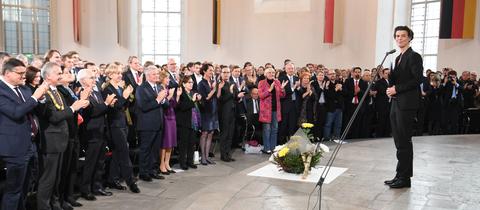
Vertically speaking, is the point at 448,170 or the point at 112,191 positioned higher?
the point at 448,170

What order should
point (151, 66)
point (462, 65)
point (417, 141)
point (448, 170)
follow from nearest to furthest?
point (448, 170), point (151, 66), point (417, 141), point (462, 65)

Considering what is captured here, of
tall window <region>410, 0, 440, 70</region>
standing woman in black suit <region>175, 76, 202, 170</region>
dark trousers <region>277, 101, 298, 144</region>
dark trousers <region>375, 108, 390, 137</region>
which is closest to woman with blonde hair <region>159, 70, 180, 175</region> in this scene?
standing woman in black suit <region>175, 76, 202, 170</region>

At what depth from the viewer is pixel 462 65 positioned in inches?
505

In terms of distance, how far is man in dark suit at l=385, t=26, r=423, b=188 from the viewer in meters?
4.67

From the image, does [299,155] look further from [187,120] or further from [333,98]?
[333,98]

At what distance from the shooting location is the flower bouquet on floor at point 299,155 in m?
5.49

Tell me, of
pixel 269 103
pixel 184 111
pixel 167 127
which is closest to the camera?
pixel 167 127

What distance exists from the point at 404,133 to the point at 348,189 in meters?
0.83

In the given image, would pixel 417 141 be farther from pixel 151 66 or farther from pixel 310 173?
pixel 151 66

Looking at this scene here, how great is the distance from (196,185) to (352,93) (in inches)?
207

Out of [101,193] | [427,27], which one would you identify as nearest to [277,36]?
[427,27]

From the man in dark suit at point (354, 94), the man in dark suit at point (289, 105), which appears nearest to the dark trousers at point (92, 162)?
the man in dark suit at point (289, 105)

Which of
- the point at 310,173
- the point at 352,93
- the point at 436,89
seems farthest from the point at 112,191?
the point at 436,89

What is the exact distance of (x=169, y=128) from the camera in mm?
7090
